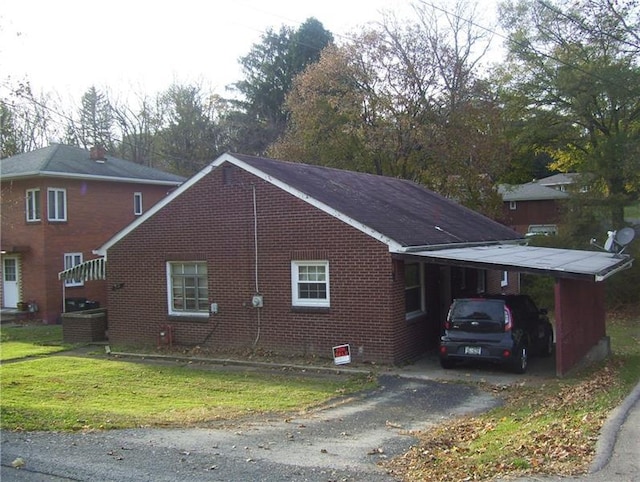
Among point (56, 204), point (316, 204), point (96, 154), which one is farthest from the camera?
point (96, 154)

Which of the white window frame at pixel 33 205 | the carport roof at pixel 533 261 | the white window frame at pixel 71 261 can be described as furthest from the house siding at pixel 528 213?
the carport roof at pixel 533 261

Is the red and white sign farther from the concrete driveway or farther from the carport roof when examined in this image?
the concrete driveway

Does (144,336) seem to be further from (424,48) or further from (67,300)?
(424,48)

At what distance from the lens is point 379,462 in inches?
306

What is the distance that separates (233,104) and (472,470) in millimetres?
48726

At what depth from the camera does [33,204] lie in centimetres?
2759

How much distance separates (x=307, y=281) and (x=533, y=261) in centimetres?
518

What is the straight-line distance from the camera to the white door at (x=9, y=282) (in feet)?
93.0

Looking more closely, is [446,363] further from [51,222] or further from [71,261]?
[71,261]

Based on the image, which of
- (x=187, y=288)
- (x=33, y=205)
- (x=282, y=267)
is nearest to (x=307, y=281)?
(x=282, y=267)

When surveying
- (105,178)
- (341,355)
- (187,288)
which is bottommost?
(341,355)

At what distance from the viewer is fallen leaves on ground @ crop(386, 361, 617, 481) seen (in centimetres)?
677

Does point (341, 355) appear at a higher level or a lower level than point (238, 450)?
higher

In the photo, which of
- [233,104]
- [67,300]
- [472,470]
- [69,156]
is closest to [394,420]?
[472,470]
